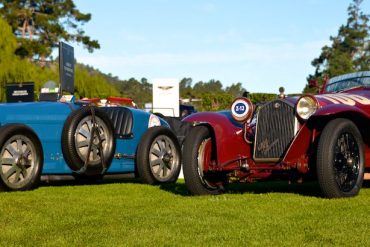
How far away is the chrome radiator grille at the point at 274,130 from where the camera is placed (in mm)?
7586

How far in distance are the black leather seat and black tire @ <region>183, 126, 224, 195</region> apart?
7.62 feet

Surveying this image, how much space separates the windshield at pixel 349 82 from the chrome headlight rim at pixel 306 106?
1.79 metres

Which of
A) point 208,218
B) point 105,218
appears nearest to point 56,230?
point 105,218

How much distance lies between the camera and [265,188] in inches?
348

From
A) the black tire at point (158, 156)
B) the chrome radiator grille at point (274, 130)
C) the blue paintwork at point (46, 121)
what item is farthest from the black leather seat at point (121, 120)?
the chrome radiator grille at point (274, 130)

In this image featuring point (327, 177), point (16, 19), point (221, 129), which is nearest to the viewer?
point (327, 177)

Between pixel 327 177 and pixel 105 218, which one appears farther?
pixel 327 177

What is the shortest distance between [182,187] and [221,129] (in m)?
1.57

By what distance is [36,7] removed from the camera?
199ft

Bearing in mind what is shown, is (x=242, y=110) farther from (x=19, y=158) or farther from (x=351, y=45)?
(x=351, y=45)

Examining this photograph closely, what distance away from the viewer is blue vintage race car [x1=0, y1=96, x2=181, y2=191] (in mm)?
8630

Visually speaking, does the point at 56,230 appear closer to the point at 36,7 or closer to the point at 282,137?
the point at 282,137

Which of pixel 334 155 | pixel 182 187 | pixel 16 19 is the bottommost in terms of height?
pixel 182 187

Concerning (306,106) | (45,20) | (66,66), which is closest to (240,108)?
(306,106)
